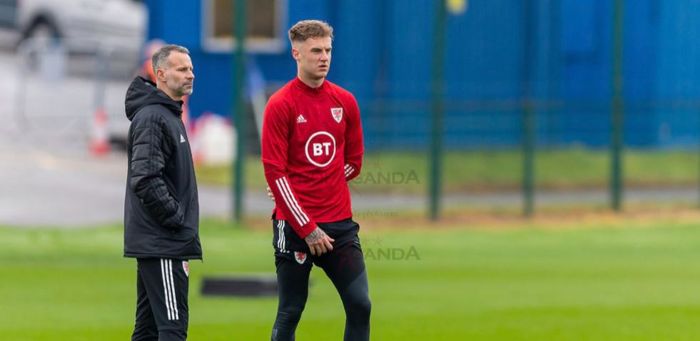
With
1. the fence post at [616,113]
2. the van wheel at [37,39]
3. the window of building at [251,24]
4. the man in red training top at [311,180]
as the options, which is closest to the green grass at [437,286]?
the fence post at [616,113]

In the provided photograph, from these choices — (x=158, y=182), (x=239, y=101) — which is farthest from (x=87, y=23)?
(x=158, y=182)

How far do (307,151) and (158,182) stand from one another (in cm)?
87

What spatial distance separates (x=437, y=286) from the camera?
1395 centimetres

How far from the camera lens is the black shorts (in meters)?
7.87

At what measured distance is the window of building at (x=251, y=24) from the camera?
26578 mm

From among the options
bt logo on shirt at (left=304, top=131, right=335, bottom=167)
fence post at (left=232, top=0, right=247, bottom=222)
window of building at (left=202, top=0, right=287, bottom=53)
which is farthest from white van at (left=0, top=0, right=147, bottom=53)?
bt logo on shirt at (left=304, top=131, right=335, bottom=167)

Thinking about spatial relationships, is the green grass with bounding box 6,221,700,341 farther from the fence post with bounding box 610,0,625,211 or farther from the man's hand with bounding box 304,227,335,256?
the man's hand with bounding box 304,227,335,256

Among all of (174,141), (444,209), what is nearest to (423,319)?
(174,141)

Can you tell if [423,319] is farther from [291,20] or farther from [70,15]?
[70,15]

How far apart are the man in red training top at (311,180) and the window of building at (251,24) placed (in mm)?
18673

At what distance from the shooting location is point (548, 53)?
25453 millimetres

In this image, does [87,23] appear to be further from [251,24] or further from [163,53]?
[163,53]

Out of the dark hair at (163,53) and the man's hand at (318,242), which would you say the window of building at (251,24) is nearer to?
the man's hand at (318,242)

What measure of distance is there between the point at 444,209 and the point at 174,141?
42.3ft
